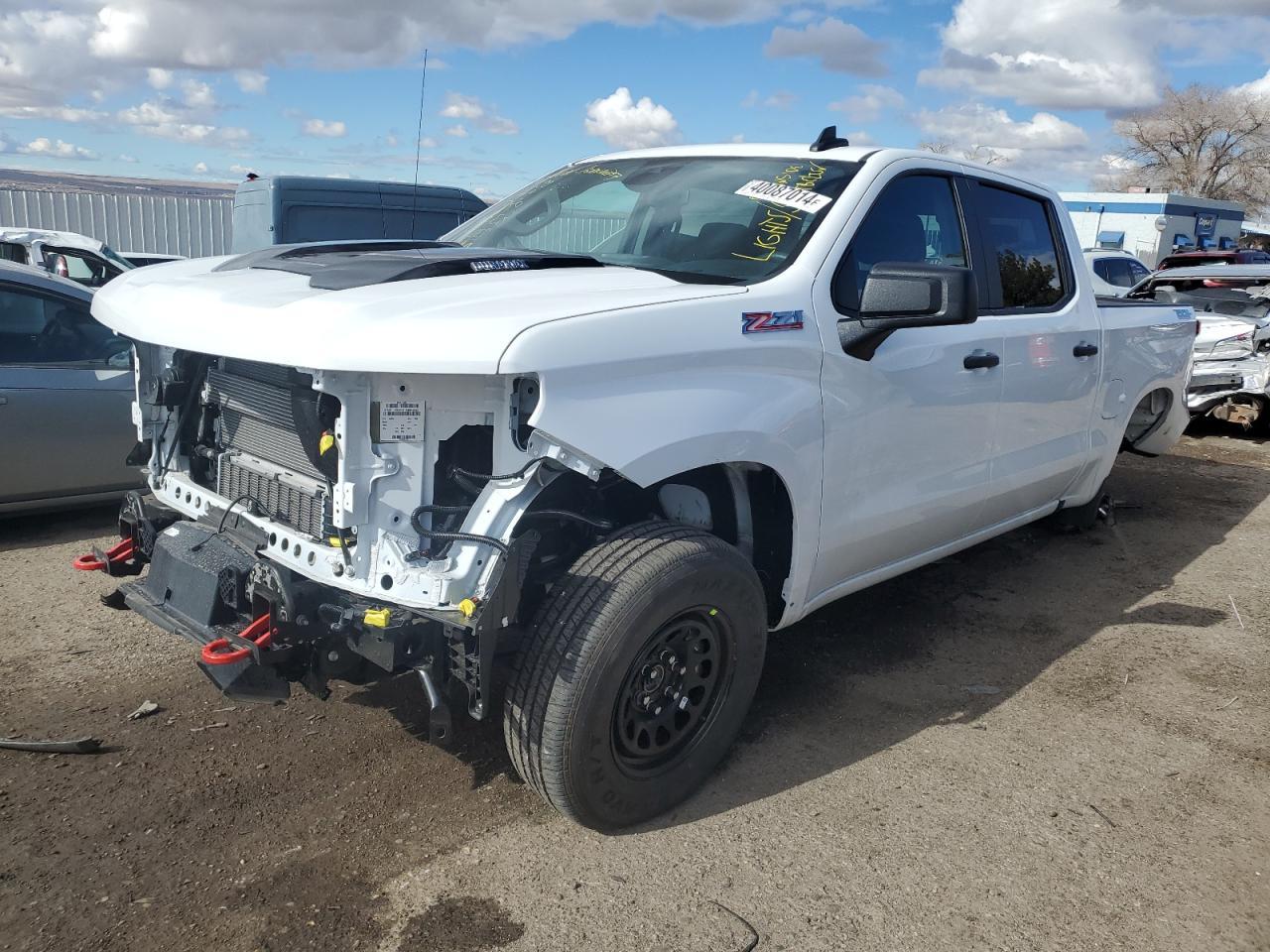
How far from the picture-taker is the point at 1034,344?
449 centimetres

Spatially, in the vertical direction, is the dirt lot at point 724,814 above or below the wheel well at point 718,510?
below

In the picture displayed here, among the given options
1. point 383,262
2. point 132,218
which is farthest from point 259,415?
point 132,218

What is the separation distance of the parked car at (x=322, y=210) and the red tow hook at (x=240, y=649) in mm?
8284

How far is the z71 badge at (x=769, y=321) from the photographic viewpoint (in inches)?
122

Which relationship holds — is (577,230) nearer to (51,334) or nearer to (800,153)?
(800,153)

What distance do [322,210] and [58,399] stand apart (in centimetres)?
618

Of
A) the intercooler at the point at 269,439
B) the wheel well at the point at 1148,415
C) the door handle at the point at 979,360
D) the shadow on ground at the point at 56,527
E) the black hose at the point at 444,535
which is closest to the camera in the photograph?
the black hose at the point at 444,535

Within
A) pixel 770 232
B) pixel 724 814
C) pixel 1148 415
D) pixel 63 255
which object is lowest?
pixel 724 814

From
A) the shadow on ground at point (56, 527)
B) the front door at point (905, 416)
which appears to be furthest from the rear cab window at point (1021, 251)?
the shadow on ground at point (56, 527)

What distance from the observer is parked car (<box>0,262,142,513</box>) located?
5.34 m

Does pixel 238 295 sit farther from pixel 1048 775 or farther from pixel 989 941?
pixel 1048 775

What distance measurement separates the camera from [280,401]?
3078mm

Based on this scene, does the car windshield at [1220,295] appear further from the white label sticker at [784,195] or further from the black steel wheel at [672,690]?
the black steel wheel at [672,690]

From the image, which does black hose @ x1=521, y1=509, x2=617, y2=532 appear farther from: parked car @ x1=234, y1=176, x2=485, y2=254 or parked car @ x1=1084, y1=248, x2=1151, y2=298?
parked car @ x1=1084, y1=248, x2=1151, y2=298
